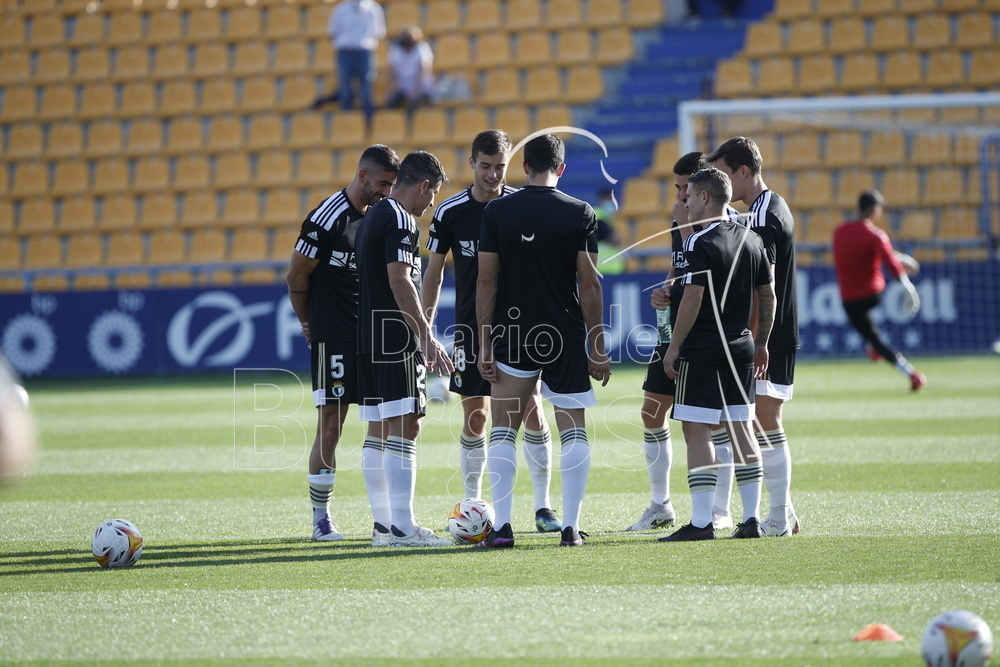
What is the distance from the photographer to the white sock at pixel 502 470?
5.95 m

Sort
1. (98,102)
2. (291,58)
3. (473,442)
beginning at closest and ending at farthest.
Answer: (473,442) → (291,58) → (98,102)

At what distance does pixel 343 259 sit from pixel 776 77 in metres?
14.4

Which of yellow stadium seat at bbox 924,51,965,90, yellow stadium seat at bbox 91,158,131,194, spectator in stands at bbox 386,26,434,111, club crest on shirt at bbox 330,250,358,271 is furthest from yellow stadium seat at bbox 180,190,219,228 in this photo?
club crest on shirt at bbox 330,250,358,271

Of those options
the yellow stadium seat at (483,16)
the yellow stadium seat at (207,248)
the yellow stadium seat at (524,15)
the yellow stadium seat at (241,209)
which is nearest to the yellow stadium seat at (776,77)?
the yellow stadium seat at (524,15)

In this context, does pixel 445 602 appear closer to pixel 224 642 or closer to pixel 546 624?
pixel 546 624

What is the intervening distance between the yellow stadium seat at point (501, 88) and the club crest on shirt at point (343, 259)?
14383 mm

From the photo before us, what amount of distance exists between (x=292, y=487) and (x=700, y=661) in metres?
5.03

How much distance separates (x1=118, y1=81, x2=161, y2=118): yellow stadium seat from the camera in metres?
22.1

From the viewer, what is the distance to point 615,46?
20703mm

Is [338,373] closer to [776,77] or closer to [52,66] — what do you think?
[776,77]

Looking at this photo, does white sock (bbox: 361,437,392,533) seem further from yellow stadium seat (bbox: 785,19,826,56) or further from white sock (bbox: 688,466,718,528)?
yellow stadium seat (bbox: 785,19,826,56)

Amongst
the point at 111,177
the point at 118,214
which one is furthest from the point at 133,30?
the point at 118,214

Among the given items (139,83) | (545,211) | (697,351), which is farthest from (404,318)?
(139,83)

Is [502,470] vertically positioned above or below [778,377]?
Result: below
